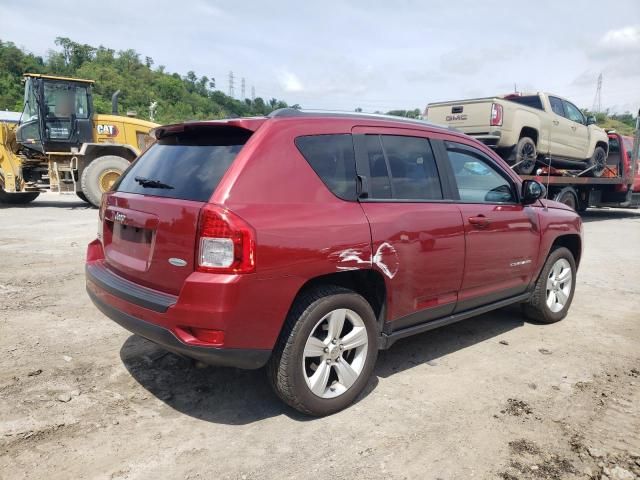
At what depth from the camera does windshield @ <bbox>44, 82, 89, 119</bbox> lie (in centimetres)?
1319

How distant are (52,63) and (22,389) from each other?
97.3 m

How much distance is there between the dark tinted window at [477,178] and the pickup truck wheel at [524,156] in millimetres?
6072

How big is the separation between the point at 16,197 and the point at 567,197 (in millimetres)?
15386

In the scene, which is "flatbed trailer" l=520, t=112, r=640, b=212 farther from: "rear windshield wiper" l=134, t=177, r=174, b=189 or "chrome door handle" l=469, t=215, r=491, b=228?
"rear windshield wiper" l=134, t=177, r=174, b=189

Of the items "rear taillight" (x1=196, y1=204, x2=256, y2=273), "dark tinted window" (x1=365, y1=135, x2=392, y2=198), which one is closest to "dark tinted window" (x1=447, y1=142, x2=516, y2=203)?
"dark tinted window" (x1=365, y1=135, x2=392, y2=198)

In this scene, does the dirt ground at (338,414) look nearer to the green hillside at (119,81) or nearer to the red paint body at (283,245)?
the red paint body at (283,245)

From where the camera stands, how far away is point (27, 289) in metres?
5.49

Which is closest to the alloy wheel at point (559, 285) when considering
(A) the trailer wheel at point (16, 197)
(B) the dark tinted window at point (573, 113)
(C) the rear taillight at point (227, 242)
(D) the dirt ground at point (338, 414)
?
(D) the dirt ground at point (338, 414)

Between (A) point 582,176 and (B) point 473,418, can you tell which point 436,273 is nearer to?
(B) point 473,418

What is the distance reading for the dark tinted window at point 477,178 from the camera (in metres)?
3.90

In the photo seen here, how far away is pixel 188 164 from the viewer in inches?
119

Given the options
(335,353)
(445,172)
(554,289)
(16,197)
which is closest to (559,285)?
(554,289)

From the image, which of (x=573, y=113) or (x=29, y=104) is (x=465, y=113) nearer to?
(x=573, y=113)

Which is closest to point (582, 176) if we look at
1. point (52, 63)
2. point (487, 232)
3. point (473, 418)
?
point (487, 232)
